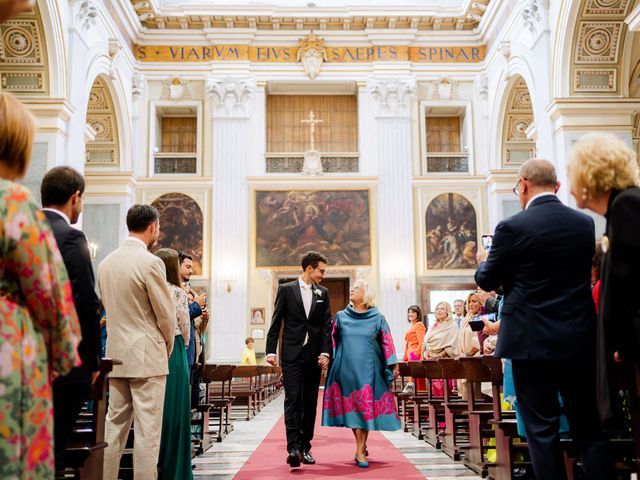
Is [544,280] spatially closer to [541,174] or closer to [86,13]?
[541,174]

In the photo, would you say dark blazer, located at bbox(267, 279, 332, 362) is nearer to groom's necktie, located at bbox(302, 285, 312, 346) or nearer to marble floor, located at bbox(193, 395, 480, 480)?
groom's necktie, located at bbox(302, 285, 312, 346)

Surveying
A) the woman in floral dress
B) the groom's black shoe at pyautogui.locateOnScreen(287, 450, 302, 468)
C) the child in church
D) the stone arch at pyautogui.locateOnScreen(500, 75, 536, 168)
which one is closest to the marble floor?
the groom's black shoe at pyautogui.locateOnScreen(287, 450, 302, 468)

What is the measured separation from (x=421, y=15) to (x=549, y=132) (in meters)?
6.51

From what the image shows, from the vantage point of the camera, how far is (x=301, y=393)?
5.86 m

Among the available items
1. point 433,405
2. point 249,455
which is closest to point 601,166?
point 249,455

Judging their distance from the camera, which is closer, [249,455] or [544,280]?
[544,280]

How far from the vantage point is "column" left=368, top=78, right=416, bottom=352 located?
17.3 m

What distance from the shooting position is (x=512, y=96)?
1669 cm

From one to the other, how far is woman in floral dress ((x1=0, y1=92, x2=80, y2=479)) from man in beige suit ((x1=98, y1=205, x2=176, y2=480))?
185 cm

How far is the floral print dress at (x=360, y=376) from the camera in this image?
587cm

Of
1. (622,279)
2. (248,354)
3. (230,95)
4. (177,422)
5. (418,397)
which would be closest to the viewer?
(622,279)

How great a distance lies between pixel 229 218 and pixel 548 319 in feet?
48.8

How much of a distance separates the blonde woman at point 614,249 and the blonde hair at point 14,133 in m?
2.00

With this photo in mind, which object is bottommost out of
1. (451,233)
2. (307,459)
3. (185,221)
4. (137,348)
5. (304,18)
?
(307,459)
